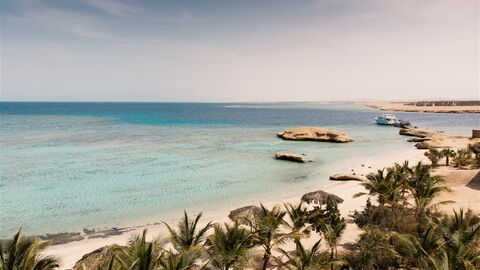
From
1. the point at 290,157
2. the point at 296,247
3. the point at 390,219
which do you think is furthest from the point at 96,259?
the point at 290,157

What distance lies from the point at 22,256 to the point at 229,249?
24.1 ft

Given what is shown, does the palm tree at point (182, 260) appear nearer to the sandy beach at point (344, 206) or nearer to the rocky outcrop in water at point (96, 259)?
the sandy beach at point (344, 206)

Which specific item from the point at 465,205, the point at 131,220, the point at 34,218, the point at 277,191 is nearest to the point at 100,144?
the point at 34,218

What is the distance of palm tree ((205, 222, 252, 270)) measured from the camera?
33.4 ft

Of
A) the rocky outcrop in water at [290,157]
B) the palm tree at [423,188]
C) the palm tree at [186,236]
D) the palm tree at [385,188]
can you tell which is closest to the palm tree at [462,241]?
the palm tree at [423,188]

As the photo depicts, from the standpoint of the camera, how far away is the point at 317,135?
5569 centimetres

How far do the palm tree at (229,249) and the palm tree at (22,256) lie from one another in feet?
19.1

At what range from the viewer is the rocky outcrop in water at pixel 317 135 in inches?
2115

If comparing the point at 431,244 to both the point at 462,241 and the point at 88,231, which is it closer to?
the point at 462,241

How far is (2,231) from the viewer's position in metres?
17.5

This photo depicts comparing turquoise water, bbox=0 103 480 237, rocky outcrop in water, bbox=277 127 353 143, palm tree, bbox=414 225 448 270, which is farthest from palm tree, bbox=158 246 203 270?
rocky outcrop in water, bbox=277 127 353 143

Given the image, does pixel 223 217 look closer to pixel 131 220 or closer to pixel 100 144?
pixel 131 220

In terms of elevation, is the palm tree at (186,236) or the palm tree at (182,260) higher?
the palm tree at (182,260)

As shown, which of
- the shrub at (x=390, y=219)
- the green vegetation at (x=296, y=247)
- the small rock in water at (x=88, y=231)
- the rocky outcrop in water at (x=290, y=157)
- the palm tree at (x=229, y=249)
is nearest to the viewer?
the green vegetation at (x=296, y=247)
